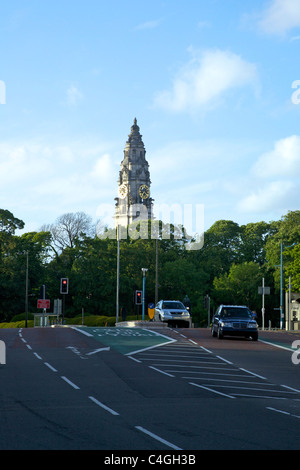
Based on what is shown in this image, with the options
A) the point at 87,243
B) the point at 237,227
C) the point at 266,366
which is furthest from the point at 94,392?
the point at 237,227

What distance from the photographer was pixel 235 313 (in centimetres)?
3788

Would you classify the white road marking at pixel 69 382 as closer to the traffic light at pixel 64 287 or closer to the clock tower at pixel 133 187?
the traffic light at pixel 64 287

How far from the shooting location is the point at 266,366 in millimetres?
25297

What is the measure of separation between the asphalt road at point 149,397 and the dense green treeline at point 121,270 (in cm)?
5406

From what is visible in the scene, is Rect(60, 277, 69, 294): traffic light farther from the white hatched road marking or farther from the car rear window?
the white hatched road marking

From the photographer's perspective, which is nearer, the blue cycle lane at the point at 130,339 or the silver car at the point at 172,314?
the blue cycle lane at the point at 130,339

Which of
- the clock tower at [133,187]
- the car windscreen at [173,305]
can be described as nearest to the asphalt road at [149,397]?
the car windscreen at [173,305]

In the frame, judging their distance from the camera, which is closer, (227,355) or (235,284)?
(227,355)

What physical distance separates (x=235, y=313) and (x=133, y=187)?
11401 centimetres

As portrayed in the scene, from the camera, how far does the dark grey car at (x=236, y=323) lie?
120ft

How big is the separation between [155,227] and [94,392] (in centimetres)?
8639

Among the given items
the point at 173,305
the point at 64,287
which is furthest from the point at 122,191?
the point at 173,305

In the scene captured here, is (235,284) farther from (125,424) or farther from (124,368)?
(125,424)

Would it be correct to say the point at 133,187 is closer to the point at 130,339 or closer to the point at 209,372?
the point at 130,339
